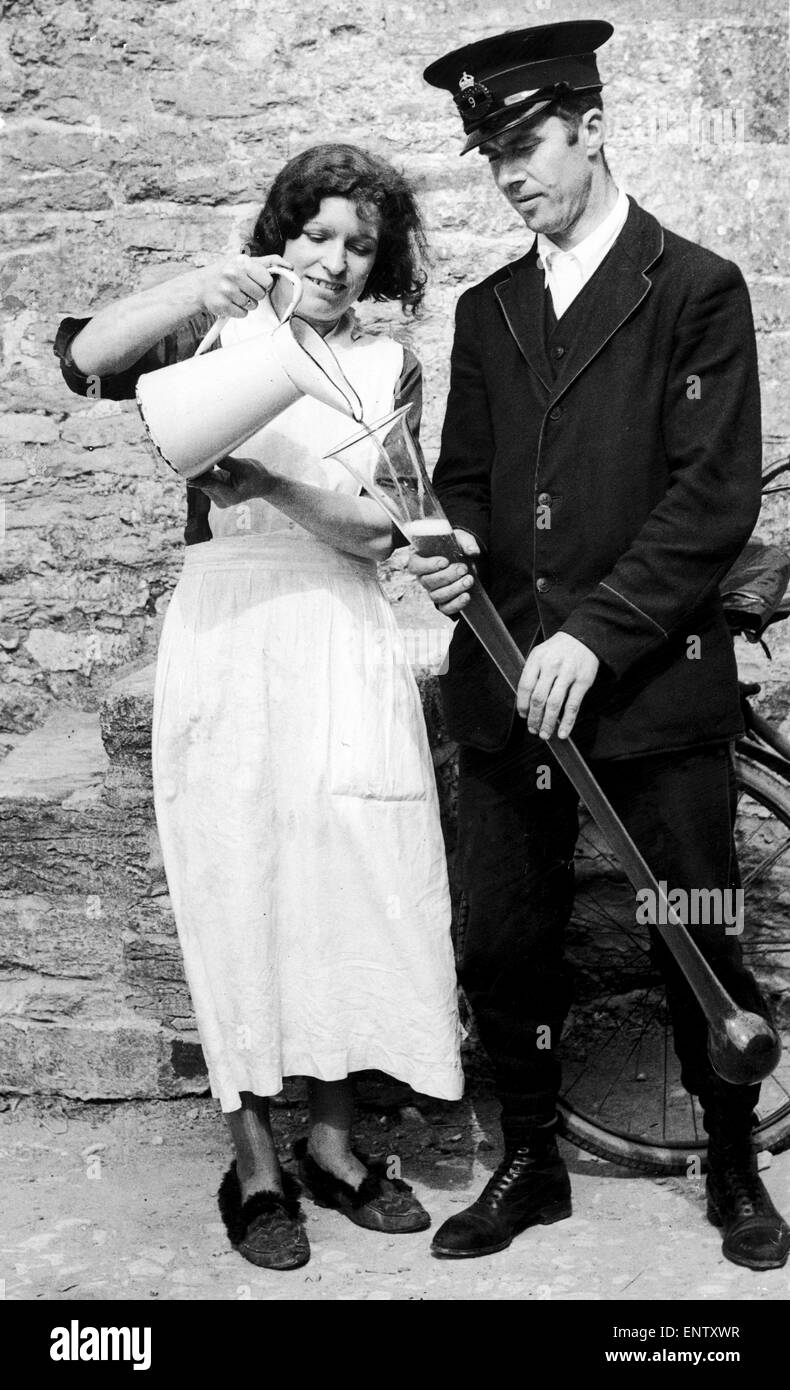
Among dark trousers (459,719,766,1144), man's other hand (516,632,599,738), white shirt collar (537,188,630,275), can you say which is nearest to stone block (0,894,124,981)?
dark trousers (459,719,766,1144)

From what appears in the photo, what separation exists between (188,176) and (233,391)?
2130mm

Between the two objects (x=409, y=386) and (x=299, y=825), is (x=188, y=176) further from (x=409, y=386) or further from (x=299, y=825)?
(x=299, y=825)

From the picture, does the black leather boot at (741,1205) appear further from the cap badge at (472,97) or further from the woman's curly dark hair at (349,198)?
the cap badge at (472,97)

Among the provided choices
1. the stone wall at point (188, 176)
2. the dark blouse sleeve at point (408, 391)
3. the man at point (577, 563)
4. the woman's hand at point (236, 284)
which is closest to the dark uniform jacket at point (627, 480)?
the man at point (577, 563)

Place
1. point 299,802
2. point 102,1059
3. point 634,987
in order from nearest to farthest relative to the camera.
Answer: point 299,802
point 634,987
point 102,1059

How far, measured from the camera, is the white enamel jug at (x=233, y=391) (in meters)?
2.36

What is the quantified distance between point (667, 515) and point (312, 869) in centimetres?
83

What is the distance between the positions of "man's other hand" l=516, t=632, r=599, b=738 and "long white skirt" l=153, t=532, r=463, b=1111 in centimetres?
32

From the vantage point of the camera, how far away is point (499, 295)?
2.75 metres

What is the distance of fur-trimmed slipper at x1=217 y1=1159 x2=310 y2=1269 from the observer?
273 cm

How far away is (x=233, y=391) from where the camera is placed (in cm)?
237

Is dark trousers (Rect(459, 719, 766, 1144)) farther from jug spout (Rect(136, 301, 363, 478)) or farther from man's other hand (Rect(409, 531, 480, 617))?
jug spout (Rect(136, 301, 363, 478))

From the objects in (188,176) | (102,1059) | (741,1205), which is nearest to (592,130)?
(741,1205)

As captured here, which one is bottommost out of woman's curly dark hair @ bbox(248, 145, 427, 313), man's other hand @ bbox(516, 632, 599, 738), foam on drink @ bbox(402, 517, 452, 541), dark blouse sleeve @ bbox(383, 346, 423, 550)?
man's other hand @ bbox(516, 632, 599, 738)
